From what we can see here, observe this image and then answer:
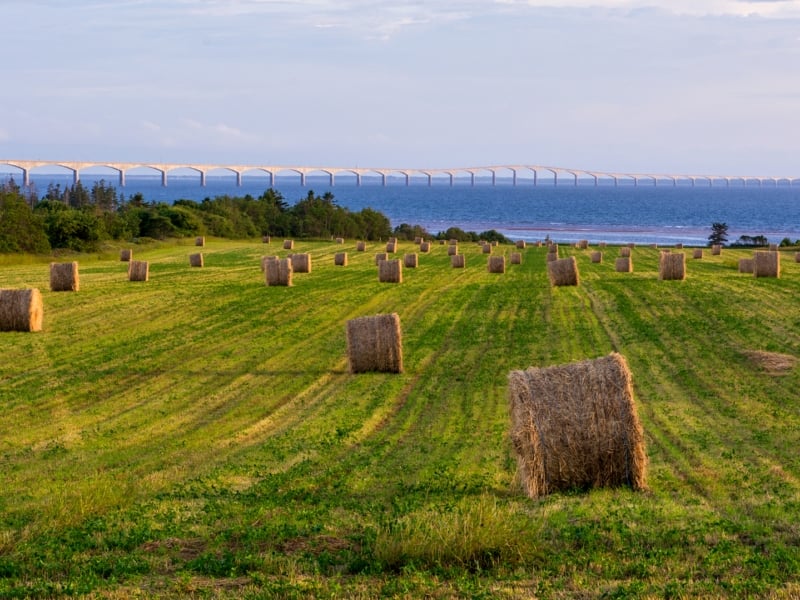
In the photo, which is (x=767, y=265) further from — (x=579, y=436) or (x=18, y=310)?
(x=579, y=436)

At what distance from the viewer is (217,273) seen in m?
53.1

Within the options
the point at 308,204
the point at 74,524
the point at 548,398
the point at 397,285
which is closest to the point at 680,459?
the point at 548,398

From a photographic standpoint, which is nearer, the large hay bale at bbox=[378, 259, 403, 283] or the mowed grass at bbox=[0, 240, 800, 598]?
the mowed grass at bbox=[0, 240, 800, 598]

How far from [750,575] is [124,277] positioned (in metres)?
43.2

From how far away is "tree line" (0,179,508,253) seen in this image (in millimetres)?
64562

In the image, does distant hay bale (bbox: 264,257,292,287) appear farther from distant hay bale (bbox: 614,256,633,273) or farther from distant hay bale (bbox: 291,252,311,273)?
distant hay bale (bbox: 614,256,633,273)

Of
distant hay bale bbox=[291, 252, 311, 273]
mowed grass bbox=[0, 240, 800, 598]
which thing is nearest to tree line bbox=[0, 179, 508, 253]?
distant hay bale bbox=[291, 252, 311, 273]

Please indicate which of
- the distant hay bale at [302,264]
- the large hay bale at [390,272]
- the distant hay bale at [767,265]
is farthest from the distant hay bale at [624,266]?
the distant hay bale at [302,264]

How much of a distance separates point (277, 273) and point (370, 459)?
2988 cm

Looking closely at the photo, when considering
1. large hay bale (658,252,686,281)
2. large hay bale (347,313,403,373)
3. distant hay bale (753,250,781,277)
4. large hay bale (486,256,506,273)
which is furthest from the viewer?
large hay bale (486,256,506,273)

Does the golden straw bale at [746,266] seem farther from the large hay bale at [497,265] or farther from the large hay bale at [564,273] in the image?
the large hay bale at [497,265]

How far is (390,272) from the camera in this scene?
46.4m

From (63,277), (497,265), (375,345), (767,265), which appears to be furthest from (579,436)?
(497,265)

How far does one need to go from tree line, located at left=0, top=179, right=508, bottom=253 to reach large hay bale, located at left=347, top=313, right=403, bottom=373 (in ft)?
145
